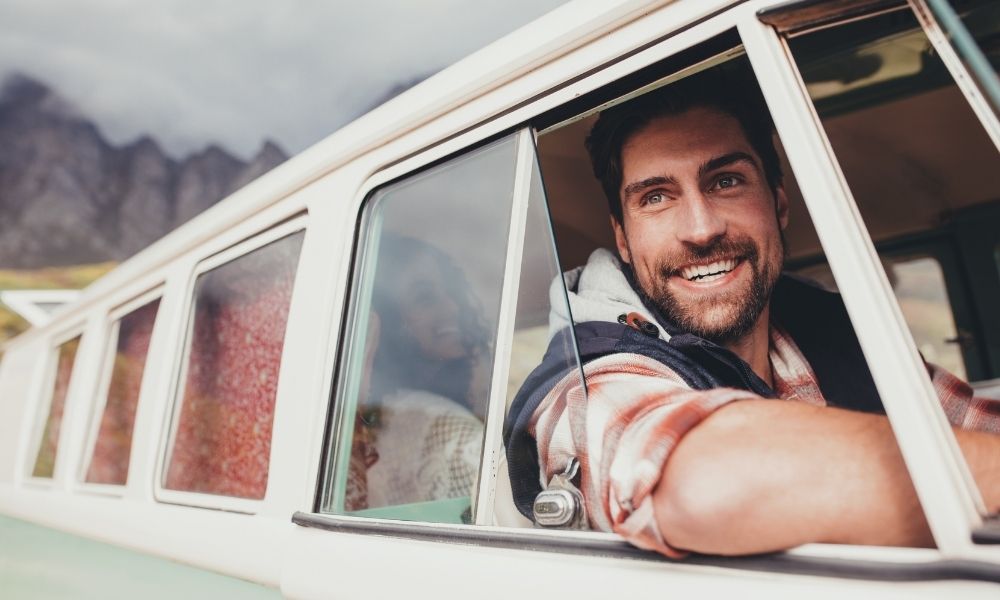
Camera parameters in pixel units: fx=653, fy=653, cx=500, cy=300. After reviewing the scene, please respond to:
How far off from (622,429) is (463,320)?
0.52m

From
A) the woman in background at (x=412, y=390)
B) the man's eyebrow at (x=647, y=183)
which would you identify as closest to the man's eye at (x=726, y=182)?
the man's eyebrow at (x=647, y=183)

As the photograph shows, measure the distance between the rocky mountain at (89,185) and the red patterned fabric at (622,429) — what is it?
1244 inches

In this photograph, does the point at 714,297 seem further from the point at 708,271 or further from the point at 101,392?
the point at 101,392

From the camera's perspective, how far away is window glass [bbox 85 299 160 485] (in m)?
2.47

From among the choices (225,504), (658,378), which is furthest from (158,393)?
(658,378)

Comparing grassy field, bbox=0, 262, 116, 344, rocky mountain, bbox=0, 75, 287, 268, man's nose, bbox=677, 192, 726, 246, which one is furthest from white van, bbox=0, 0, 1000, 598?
rocky mountain, bbox=0, 75, 287, 268

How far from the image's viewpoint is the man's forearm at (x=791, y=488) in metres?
0.75

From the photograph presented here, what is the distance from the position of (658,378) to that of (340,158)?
96cm

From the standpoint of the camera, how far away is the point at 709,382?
1.30 meters

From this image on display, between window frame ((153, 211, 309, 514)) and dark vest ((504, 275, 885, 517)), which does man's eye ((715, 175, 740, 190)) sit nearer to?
dark vest ((504, 275, 885, 517))

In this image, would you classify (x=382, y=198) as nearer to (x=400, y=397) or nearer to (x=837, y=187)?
(x=400, y=397)

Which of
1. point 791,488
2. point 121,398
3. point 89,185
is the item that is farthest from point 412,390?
point 89,185

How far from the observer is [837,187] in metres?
0.82

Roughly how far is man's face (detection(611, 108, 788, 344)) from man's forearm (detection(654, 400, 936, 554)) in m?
0.68
